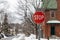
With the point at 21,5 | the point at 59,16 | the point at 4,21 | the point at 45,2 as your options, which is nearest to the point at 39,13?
the point at 45,2

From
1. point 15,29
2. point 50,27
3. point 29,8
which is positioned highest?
point 29,8

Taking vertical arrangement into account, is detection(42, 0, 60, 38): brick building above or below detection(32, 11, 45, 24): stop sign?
below

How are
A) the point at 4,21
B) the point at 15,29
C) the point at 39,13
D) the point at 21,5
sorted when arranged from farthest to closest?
1. the point at 15,29
2. the point at 4,21
3. the point at 21,5
4. the point at 39,13

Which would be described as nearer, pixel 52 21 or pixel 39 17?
pixel 39 17

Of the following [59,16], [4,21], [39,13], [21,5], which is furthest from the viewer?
[4,21]

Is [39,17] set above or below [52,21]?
above

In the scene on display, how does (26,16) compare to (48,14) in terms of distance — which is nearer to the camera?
(48,14)

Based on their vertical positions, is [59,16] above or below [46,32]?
above

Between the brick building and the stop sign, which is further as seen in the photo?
the brick building

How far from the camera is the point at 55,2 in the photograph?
150 feet

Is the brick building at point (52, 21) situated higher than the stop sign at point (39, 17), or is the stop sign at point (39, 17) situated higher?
the stop sign at point (39, 17)

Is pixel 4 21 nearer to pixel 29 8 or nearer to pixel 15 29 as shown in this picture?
pixel 15 29

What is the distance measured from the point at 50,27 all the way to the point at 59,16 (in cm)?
298

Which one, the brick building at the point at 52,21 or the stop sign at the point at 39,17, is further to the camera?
the brick building at the point at 52,21
